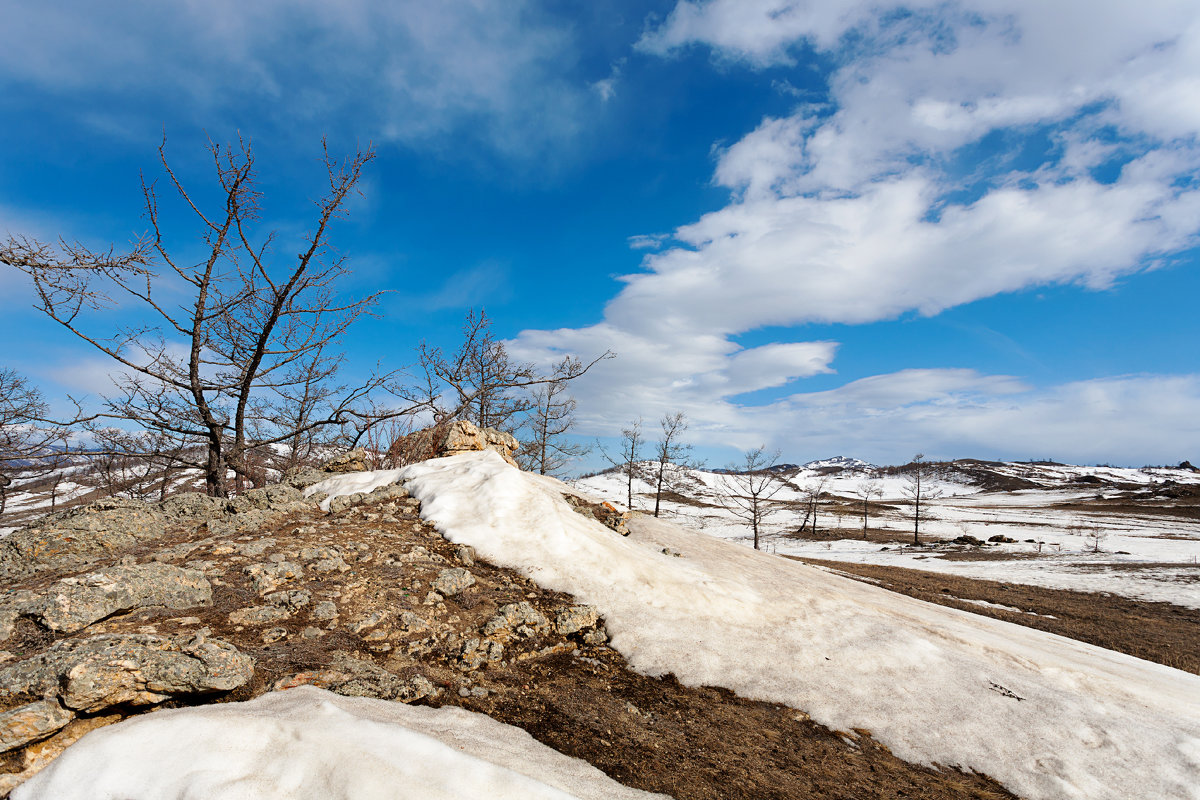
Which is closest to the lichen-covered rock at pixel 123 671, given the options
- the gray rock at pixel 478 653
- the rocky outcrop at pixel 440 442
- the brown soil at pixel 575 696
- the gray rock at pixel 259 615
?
the brown soil at pixel 575 696

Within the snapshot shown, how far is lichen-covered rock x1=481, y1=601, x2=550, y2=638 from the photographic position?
4.89 meters

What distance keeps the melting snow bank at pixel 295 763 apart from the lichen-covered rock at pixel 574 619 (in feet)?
7.02

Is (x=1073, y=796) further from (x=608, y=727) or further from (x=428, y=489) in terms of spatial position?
(x=428, y=489)

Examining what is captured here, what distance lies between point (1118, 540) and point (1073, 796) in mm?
47365

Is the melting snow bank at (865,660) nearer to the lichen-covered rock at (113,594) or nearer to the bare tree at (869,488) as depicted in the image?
the lichen-covered rock at (113,594)

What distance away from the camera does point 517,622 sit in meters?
5.09

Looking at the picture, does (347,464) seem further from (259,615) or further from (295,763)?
(295,763)

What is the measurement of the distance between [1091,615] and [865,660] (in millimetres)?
14674

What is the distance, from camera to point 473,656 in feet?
14.5

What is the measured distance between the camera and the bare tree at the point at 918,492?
39.8m

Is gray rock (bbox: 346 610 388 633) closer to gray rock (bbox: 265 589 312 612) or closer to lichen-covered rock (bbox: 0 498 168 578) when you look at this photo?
gray rock (bbox: 265 589 312 612)

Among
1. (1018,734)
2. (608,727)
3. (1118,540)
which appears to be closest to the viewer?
(608,727)

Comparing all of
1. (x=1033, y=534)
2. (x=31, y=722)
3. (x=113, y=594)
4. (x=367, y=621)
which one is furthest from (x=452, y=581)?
(x=1033, y=534)

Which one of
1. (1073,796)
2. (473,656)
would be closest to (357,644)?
(473,656)
